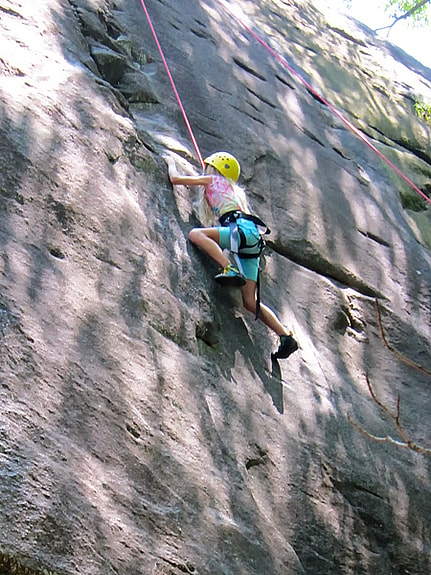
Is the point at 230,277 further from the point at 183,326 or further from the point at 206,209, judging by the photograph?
the point at 206,209

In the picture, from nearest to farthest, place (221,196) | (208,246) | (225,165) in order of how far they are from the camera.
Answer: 1. (208,246)
2. (221,196)
3. (225,165)

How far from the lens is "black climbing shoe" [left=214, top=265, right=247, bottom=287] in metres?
5.65

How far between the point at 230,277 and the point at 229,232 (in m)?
0.50

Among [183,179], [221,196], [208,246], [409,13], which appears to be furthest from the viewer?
[409,13]

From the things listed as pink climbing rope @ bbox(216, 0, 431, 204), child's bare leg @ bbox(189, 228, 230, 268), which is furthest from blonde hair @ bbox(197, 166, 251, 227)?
pink climbing rope @ bbox(216, 0, 431, 204)

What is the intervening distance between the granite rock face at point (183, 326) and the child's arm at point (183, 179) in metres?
0.12

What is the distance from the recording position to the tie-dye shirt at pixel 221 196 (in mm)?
6195

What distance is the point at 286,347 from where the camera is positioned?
18.7ft

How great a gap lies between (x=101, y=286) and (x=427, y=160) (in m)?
7.22

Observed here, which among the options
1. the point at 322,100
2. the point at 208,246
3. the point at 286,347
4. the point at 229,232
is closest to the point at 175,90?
the point at 229,232

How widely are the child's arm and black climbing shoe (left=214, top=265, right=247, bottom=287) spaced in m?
0.89

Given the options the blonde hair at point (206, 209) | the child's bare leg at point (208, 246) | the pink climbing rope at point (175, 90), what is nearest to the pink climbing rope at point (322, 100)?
the pink climbing rope at point (175, 90)

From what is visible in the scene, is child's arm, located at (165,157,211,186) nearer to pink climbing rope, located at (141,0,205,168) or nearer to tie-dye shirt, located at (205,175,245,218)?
tie-dye shirt, located at (205,175,245,218)

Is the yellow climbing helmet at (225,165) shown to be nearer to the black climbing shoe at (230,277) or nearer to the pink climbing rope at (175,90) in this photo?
the pink climbing rope at (175,90)
